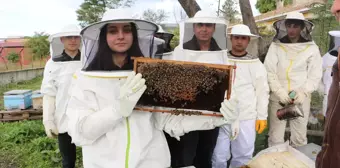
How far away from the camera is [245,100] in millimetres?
3574

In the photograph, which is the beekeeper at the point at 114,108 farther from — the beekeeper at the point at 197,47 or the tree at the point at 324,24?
the tree at the point at 324,24

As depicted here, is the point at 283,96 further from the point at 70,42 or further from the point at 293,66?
the point at 70,42

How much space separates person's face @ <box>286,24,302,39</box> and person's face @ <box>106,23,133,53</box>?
109 inches

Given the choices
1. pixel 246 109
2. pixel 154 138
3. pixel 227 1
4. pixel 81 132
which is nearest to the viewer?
pixel 81 132

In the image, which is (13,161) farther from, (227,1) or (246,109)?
(227,1)

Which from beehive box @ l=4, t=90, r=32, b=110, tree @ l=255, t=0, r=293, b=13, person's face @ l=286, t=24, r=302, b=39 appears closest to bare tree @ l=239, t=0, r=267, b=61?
person's face @ l=286, t=24, r=302, b=39

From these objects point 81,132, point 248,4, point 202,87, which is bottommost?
point 81,132

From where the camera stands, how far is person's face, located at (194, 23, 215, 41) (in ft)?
10.7

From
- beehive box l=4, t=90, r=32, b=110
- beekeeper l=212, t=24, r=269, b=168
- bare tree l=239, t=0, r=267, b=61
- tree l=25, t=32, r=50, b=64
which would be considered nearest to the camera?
beekeeper l=212, t=24, r=269, b=168

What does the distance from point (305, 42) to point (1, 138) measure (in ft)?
18.3

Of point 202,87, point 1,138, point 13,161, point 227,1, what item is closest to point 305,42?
point 202,87

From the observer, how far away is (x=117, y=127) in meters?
1.85

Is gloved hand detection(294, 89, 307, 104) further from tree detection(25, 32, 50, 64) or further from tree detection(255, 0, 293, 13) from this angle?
tree detection(255, 0, 293, 13)

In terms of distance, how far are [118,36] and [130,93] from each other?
44 centimetres
